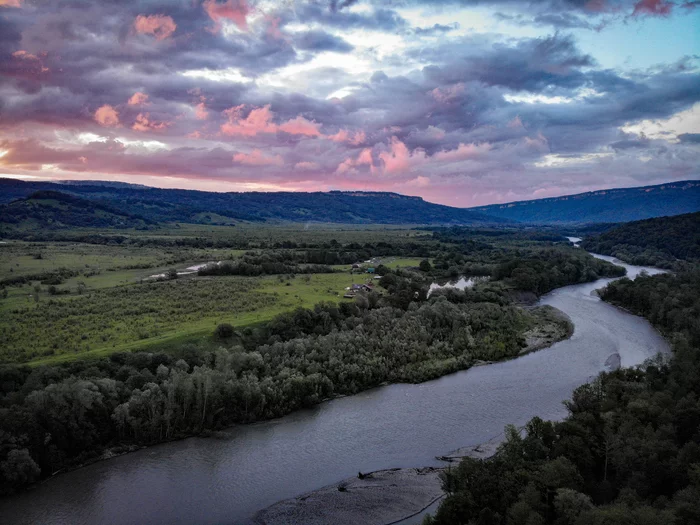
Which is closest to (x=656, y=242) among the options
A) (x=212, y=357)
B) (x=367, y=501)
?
(x=212, y=357)

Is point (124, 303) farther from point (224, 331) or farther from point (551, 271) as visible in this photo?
point (551, 271)

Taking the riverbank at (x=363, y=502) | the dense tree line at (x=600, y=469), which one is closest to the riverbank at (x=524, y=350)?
the riverbank at (x=363, y=502)

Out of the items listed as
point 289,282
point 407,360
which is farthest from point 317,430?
point 289,282

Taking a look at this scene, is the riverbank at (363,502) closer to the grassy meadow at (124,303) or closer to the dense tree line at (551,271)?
the grassy meadow at (124,303)

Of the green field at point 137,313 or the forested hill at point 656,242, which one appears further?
the forested hill at point 656,242

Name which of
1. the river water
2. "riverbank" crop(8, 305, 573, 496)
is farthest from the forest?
the river water

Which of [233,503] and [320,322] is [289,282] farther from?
[233,503]
